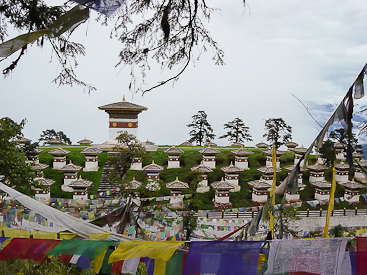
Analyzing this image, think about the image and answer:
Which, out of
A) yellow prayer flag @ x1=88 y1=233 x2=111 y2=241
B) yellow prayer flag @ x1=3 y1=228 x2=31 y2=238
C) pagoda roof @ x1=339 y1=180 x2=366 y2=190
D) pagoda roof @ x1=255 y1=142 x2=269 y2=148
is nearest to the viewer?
yellow prayer flag @ x1=88 y1=233 x2=111 y2=241

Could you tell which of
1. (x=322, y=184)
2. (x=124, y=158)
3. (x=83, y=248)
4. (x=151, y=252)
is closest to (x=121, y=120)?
(x=124, y=158)

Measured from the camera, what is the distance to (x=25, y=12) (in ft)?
13.6

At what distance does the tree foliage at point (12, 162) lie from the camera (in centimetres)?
650

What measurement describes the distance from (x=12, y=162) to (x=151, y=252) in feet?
18.2

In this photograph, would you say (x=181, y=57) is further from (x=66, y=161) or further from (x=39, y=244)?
(x=66, y=161)

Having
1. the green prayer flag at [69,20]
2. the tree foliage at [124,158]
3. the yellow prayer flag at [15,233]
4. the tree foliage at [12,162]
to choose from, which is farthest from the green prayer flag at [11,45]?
the tree foliage at [124,158]

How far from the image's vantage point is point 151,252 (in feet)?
6.93

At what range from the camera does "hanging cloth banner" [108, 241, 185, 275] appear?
210 centimetres

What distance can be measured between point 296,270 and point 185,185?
997 centimetres

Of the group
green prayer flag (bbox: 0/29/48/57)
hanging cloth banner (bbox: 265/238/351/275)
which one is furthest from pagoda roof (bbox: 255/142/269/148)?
green prayer flag (bbox: 0/29/48/57)

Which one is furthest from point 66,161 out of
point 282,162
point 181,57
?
point 181,57

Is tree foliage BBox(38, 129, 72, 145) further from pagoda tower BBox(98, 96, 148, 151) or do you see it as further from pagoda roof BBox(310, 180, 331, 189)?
pagoda roof BBox(310, 180, 331, 189)

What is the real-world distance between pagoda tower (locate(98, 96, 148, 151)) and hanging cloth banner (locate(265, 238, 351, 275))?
14639 millimetres

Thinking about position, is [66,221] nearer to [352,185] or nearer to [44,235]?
[44,235]
